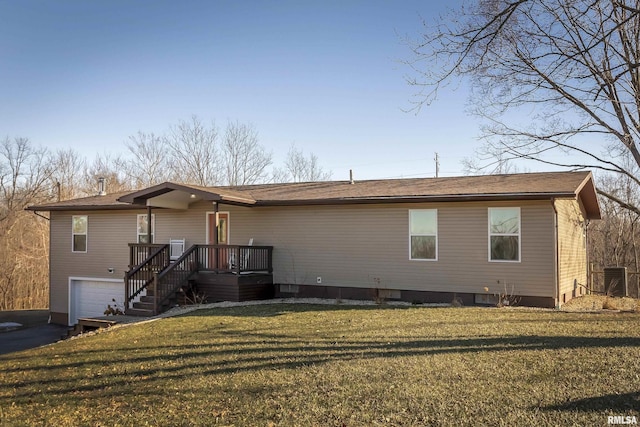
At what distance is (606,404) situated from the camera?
4.52 meters

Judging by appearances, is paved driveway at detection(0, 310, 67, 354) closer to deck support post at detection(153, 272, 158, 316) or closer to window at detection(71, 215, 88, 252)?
window at detection(71, 215, 88, 252)

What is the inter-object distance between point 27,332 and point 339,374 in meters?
15.2

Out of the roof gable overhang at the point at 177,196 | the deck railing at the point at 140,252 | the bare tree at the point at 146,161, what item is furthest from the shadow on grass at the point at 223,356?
the bare tree at the point at 146,161

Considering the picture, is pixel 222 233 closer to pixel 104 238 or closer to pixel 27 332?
pixel 104 238

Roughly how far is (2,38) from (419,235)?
14444mm

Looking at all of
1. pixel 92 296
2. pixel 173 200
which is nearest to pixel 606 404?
pixel 173 200

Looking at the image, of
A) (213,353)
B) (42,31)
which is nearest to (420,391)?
(213,353)

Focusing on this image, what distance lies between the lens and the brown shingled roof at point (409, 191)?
1225cm

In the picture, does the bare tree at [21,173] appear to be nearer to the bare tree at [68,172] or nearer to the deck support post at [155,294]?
the bare tree at [68,172]

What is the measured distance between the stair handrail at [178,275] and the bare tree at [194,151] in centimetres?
2225

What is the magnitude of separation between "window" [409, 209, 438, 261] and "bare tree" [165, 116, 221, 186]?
25.0 m

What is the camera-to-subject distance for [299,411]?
4.71 m

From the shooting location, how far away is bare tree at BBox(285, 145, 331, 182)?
1560 inches

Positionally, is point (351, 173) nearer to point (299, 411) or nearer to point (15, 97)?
point (299, 411)
